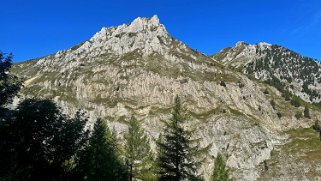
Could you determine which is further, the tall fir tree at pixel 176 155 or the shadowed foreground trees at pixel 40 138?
the tall fir tree at pixel 176 155

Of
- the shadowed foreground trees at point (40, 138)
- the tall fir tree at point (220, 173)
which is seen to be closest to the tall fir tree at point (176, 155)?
the shadowed foreground trees at point (40, 138)

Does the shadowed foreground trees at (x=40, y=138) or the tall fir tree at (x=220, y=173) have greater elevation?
the tall fir tree at (x=220, y=173)

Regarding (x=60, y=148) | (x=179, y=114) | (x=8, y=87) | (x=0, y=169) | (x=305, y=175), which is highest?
(x=305, y=175)

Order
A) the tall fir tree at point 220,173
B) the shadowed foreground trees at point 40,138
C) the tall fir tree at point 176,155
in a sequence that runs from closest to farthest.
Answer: the shadowed foreground trees at point 40,138, the tall fir tree at point 176,155, the tall fir tree at point 220,173

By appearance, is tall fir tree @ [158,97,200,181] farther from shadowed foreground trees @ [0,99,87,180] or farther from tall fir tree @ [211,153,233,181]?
tall fir tree @ [211,153,233,181]

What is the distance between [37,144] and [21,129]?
69.0 inches

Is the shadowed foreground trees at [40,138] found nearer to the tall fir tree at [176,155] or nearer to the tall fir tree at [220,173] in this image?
the tall fir tree at [176,155]

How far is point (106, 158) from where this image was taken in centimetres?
5009

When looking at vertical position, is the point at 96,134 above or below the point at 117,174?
above

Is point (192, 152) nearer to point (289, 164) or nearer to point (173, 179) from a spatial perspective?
point (173, 179)

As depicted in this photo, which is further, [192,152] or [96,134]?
[96,134]

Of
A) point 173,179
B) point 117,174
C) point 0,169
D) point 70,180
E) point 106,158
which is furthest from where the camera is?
point 117,174

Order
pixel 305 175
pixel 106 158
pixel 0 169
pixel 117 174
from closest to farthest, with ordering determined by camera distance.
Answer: pixel 0 169, pixel 106 158, pixel 117 174, pixel 305 175

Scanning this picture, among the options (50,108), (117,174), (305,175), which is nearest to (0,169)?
(50,108)
